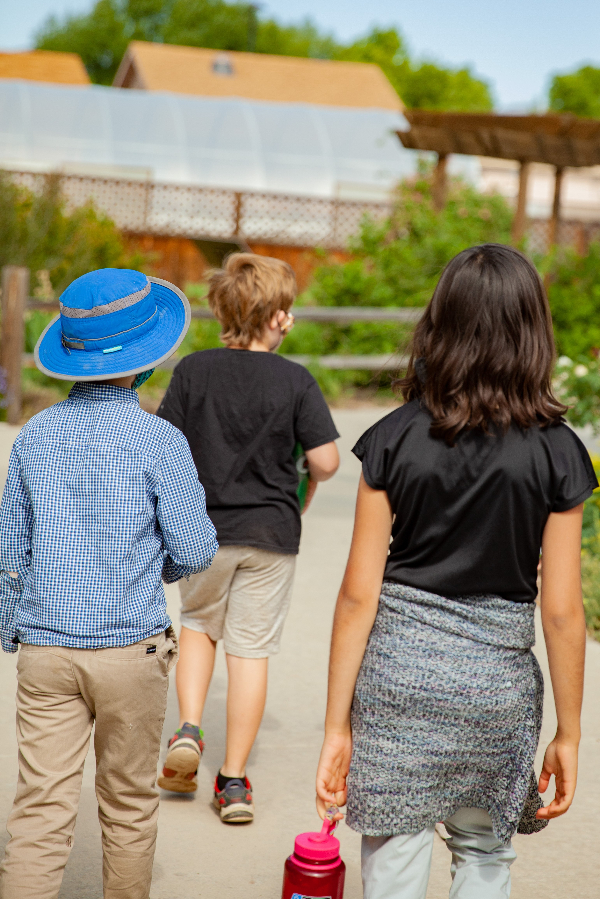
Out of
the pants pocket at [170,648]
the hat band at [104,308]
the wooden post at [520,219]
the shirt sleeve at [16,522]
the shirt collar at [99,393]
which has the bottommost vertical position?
the wooden post at [520,219]

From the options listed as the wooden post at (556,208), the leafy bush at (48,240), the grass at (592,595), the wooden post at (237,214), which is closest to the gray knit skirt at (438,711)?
the grass at (592,595)

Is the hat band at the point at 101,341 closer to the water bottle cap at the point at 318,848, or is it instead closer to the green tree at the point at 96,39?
the water bottle cap at the point at 318,848

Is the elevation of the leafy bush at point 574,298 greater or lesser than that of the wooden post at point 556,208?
lesser

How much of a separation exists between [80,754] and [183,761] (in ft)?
2.85

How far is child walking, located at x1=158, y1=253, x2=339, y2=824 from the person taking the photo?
294 centimetres

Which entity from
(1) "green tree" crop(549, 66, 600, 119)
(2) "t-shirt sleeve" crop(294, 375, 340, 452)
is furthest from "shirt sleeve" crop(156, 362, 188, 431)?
(1) "green tree" crop(549, 66, 600, 119)

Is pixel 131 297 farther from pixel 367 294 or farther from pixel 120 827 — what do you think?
pixel 367 294

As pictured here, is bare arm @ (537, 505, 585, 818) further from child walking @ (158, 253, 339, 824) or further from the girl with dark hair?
child walking @ (158, 253, 339, 824)

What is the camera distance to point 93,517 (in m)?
2.04

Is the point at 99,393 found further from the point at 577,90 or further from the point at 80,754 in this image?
the point at 577,90

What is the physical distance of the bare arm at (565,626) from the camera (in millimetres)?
1775

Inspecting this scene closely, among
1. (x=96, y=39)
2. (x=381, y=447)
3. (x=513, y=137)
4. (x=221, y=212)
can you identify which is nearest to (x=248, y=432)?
(x=381, y=447)

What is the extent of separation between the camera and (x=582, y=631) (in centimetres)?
180

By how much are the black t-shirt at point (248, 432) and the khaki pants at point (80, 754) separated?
0.84m
